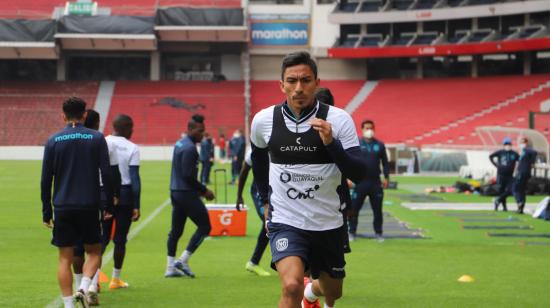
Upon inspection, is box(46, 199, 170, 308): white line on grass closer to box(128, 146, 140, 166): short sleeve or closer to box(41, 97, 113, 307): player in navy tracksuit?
box(41, 97, 113, 307): player in navy tracksuit

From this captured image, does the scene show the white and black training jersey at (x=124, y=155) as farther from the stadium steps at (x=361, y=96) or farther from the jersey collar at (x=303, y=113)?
the stadium steps at (x=361, y=96)

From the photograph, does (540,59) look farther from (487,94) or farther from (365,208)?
(365,208)

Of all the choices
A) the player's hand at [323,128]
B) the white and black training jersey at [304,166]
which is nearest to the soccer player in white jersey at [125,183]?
the white and black training jersey at [304,166]

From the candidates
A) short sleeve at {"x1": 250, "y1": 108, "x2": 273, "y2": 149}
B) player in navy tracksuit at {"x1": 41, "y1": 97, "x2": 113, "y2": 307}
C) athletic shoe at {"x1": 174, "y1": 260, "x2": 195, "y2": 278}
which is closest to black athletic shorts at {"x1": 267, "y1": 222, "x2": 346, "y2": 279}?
short sleeve at {"x1": 250, "y1": 108, "x2": 273, "y2": 149}

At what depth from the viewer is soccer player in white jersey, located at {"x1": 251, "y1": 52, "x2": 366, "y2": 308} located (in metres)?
6.36

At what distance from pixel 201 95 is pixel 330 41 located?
1118 centimetres

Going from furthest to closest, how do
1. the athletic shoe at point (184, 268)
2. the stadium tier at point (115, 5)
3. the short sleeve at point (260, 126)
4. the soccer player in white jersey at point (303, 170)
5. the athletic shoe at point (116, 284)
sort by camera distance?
the stadium tier at point (115, 5) < the athletic shoe at point (184, 268) < the athletic shoe at point (116, 284) < the short sleeve at point (260, 126) < the soccer player in white jersey at point (303, 170)

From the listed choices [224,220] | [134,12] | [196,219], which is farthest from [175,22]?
[196,219]

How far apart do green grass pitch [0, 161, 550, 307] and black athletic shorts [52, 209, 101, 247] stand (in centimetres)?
127

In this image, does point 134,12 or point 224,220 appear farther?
point 134,12

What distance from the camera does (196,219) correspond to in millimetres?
11258

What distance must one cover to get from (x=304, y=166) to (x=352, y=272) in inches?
222

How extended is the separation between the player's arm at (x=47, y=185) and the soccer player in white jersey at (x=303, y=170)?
2.21m

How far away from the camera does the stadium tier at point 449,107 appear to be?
182ft
